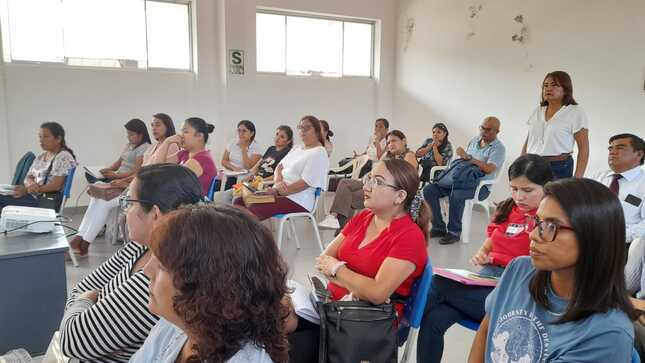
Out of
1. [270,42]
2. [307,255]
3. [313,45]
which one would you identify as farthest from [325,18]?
[307,255]

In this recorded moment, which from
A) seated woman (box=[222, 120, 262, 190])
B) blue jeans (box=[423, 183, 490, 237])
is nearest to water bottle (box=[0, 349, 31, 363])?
blue jeans (box=[423, 183, 490, 237])

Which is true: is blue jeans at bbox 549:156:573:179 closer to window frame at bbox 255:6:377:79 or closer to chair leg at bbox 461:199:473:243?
chair leg at bbox 461:199:473:243

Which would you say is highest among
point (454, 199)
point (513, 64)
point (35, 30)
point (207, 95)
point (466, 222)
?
point (35, 30)

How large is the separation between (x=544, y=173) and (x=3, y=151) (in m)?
5.18

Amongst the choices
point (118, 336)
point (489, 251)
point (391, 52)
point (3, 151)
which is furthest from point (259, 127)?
point (118, 336)

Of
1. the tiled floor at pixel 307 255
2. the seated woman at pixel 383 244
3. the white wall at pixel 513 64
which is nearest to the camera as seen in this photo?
the seated woman at pixel 383 244

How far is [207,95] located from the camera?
589cm

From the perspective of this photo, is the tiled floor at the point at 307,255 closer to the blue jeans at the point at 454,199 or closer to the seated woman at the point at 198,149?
the blue jeans at the point at 454,199

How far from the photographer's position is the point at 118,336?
1.18 metres

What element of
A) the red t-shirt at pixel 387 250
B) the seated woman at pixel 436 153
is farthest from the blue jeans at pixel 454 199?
the red t-shirt at pixel 387 250

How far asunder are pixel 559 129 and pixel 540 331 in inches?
101

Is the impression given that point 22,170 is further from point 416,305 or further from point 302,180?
point 416,305

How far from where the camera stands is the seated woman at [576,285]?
1.05 meters

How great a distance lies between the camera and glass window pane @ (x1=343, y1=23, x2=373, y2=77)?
22.6 feet
